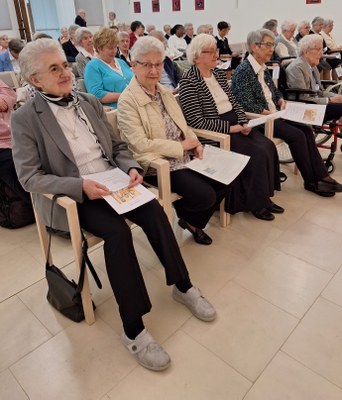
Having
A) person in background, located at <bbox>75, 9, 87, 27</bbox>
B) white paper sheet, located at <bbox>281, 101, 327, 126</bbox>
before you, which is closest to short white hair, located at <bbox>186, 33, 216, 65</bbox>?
white paper sheet, located at <bbox>281, 101, 327, 126</bbox>

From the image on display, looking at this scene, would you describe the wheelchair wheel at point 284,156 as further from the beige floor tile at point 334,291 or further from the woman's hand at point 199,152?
the beige floor tile at point 334,291

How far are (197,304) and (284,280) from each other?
0.52m

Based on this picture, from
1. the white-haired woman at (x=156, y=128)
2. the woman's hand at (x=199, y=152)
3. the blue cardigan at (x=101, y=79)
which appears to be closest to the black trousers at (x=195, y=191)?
the white-haired woman at (x=156, y=128)

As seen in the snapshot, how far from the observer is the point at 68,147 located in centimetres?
153

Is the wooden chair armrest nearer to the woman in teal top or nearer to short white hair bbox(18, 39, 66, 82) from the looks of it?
the woman in teal top

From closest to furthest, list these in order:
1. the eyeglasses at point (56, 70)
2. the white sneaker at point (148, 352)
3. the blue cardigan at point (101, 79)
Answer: the white sneaker at point (148, 352) < the eyeglasses at point (56, 70) < the blue cardigan at point (101, 79)

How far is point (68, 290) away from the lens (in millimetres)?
1496

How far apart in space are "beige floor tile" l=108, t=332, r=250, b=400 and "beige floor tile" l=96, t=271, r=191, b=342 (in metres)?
0.14

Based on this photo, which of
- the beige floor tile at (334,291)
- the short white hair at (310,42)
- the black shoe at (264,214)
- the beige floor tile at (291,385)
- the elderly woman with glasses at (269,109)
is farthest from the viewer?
the short white hair at (310,42)

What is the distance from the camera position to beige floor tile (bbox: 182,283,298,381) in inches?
55.1

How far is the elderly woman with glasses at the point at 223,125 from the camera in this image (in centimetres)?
220

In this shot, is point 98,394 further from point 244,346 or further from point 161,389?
point 244,346

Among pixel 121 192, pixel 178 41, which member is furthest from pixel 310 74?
pixel 178 41

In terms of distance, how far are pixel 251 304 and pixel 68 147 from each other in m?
1.13
